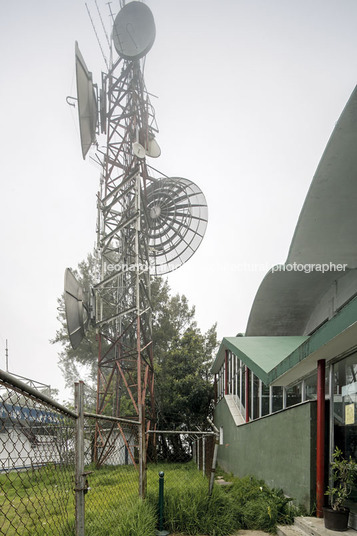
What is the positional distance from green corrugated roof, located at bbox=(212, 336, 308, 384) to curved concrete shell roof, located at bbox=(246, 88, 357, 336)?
2.04 m

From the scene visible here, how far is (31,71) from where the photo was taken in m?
15.7

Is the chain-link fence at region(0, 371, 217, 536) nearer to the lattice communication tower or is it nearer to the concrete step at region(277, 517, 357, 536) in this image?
the concrete step at region(277, 517, 357, 536)

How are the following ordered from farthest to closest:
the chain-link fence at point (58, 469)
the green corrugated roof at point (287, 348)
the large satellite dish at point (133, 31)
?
the large satellite dish at point (133, 31) → the green corrugated roof at point (287, 348) → the chain-link fence at point (58, 469)

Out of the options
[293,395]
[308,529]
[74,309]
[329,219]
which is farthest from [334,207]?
[74,309]

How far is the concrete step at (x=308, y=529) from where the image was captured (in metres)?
→ 5.26

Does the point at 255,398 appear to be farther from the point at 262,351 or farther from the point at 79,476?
the point at 79,476

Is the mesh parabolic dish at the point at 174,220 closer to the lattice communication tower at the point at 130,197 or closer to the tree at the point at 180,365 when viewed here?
the lattice communication tower at the point at 130,197

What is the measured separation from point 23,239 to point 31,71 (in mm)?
17050

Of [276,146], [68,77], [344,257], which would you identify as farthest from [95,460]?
[276,146]

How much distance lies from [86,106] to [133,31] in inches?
178

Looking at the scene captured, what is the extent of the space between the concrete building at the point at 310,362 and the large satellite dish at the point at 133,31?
1037cm

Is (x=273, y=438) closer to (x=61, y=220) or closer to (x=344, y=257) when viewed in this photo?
(x=344, y=257)

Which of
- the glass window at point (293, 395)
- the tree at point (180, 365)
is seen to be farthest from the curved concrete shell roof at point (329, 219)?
the tree at point (180, 365)

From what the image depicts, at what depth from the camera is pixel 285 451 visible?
25.5 feet
